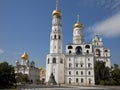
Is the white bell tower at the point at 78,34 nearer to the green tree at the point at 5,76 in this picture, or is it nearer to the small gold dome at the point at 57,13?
the small gold dome at the point at 57,13

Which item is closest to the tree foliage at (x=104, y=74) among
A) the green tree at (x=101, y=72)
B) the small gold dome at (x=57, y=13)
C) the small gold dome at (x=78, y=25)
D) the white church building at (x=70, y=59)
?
the green tree at (x=101, y=72)

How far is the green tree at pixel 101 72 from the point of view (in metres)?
72.8

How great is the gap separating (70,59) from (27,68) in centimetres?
3402

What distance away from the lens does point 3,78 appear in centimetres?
4269

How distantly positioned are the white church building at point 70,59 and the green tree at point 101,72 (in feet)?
5.56

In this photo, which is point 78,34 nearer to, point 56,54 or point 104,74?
point 56,54

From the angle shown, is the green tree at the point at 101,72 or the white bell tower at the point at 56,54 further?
the white bell tower at the point at 56,54

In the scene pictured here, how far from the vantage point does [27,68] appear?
10481cm

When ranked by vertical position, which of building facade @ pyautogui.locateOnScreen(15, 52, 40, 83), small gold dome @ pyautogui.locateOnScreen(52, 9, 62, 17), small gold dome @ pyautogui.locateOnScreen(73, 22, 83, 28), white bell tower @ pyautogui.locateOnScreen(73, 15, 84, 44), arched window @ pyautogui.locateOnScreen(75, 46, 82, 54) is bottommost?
building facade @ pyautogui.locateOnScreen(15, 52, 40, 83)

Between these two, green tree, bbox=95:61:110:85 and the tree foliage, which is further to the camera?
green tree, bbox=95:61:110:85

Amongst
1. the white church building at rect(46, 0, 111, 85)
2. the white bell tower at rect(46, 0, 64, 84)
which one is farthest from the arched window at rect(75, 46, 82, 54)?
the white bell tower at rect(46, 0, 64, 84)

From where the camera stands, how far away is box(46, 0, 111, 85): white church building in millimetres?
75438

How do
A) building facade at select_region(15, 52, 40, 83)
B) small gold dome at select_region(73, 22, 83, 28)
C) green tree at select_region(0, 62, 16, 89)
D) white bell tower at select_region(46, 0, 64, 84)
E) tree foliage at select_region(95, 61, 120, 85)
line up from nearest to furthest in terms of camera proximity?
green tree at select_region(0, 62, 16, 89)
tree foliage at select_region(95, 61, 120, 85)
white bell tower at select_region(46, 0, 64, 84)
small gold dome at select_region(73, 22, 83, 28)
building facade at select_region(15, 52, 40, 83)

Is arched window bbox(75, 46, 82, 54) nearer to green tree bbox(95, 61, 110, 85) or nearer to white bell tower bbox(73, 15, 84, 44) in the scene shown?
white bell tower bbox(73, 15, 84, 44)
